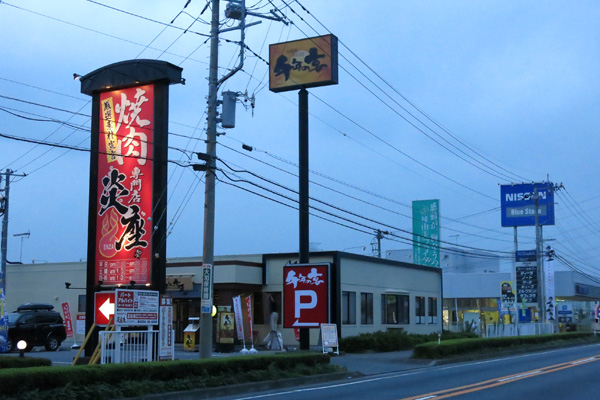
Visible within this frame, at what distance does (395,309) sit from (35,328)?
65.8 ft

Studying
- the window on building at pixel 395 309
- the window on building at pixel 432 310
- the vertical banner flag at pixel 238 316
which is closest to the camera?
the vertical banner flag at pixel 238 316

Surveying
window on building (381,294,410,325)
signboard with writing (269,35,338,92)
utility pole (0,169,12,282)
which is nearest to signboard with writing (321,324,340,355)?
signboard with writing (269,35,338,92)

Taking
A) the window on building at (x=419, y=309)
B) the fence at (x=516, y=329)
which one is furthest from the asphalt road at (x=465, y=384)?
the fence at (x=516, y=329)

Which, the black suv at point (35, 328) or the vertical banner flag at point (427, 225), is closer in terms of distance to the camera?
the black suv at point (35, 328)

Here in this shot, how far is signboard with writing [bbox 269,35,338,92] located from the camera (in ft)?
106

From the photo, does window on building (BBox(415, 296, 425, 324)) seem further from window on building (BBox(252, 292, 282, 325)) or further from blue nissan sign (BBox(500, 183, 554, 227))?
blue nissan sign (BBox(500, 183, 554, 227))

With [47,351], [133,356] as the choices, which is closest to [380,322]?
[47,351]

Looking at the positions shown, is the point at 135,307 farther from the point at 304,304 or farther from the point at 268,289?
the point at 268,289

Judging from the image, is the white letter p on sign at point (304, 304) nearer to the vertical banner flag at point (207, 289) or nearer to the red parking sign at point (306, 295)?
the red parking sign at point (306, 295)

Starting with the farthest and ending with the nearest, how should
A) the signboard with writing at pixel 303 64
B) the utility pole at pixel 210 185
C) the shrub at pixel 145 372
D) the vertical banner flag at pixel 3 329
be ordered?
1. the signboard with writing at pixel 303 64
2. the vertical banner flag at pixel 3 329
3. the utility pole at pixel 210 185
4. the shrub at pixel 145 372

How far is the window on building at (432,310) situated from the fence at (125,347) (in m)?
30.3

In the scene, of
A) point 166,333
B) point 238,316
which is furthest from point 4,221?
point 166,333

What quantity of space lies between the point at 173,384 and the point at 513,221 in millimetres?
59504

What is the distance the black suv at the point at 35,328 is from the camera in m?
33.4
